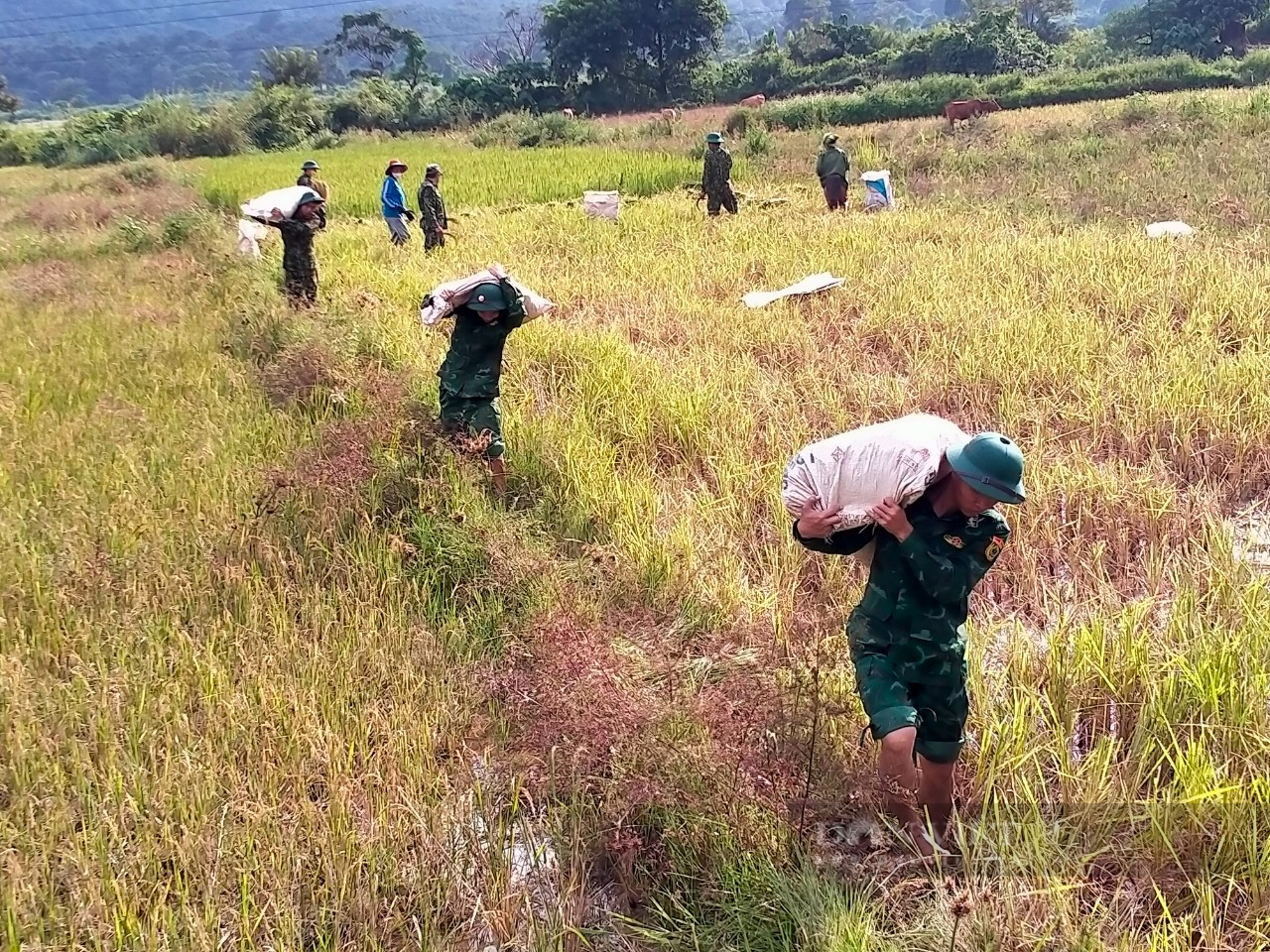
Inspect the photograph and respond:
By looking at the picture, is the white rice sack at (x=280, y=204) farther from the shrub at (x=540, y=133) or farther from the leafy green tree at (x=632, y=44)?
the leafy green tree at (x=632, y=44)

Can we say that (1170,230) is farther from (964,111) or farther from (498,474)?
(964,111)

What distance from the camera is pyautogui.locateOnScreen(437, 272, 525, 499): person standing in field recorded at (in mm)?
4086

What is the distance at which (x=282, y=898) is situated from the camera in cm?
197

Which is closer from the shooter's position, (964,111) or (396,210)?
(396,210)

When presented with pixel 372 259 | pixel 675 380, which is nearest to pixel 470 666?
pixel 675 380

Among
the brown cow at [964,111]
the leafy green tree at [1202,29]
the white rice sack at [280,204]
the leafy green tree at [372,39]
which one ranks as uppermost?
the leafy green tree at [372,39]

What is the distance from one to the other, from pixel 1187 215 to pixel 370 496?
27.3 ft

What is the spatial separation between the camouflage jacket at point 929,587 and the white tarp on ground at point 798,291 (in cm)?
447

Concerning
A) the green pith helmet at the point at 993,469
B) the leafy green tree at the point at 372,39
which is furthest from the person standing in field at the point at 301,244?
the leafy green tree at the point at 372,39

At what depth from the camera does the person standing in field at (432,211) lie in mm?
9047

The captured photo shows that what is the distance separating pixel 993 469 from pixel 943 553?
0.24 meters

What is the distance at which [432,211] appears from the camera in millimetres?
9219

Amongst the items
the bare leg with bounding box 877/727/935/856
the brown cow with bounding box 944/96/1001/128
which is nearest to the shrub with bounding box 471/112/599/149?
the brown cow with bounding box 944/96/1001/128

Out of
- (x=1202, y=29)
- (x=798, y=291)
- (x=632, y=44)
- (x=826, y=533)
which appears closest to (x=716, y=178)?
(x=798, y=291)
